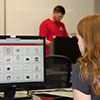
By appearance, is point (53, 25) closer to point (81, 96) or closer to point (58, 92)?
point (58, 92)

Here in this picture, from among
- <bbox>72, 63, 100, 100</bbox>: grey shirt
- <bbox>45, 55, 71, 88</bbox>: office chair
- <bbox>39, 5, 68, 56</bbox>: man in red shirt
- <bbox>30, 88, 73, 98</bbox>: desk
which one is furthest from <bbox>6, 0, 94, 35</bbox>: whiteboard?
<bbox>72, 63, 100, 100</bbox>: grey shirt

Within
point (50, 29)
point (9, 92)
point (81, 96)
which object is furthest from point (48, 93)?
point (50, 29)

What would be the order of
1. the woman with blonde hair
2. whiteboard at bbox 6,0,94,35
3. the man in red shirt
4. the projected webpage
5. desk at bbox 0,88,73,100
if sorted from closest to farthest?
1. the woman with blonde hair
2. the projected webpage
3. desk at bbox 0,88,73,100
4. the man in red shirt
5. whiteboard at bbox 6,0,94,35

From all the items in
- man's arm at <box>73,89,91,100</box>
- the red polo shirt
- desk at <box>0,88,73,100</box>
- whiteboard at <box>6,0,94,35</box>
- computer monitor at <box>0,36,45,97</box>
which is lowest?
desk at <box>0,88,73,100</box>

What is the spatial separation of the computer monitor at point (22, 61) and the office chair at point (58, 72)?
2.04ft

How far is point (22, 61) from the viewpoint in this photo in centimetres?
178

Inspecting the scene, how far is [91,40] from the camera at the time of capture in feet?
4.37

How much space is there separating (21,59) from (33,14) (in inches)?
125

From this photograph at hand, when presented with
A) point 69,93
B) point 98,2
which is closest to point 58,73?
point 69,93

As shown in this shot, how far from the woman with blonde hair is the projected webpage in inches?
19.5

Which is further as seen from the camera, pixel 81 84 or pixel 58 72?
pixel 58 72

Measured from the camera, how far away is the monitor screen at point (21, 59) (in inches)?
68.7

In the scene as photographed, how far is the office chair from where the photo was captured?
2465 mm

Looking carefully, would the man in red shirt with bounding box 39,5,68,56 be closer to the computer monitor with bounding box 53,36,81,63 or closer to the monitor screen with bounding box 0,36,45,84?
the computer monitor with bounding box 53,36,81,63
